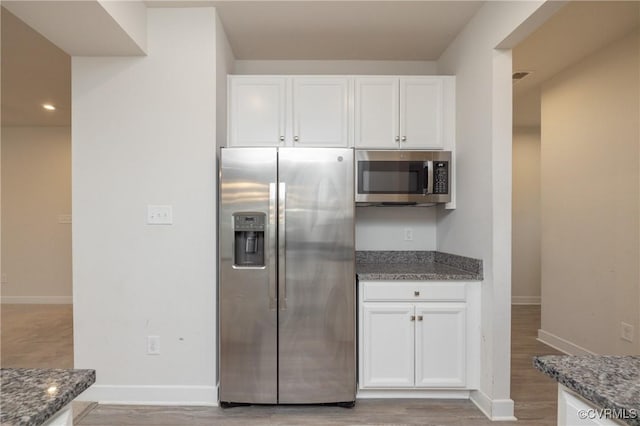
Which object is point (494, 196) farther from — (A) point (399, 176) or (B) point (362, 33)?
(B) point (362, 33)

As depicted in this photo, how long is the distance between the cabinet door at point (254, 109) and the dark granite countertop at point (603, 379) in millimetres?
2241

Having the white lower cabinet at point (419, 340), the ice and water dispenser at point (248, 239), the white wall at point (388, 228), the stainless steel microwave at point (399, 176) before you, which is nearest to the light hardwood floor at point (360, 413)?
the white lower cabinet at point (419, 340)

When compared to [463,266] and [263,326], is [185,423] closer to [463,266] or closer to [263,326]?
[263,326]

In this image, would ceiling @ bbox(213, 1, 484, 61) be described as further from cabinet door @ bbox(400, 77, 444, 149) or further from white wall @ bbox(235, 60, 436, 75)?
cabinet door @ bbox(400, 77, 444, 149)

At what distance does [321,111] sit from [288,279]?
1.28m

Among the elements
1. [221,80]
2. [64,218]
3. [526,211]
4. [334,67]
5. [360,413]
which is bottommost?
[360,413]

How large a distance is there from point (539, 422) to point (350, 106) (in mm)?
2431

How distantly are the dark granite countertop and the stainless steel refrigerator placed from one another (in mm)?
1466

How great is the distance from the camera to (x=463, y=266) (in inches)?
103

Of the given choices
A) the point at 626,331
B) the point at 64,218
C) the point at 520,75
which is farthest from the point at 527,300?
the point at 64,218

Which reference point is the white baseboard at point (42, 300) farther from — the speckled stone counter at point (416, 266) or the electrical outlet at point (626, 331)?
the electrical outlet at point (626, 331)

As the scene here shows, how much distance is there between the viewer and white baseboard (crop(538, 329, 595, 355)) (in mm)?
3191

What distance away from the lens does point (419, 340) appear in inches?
94.3

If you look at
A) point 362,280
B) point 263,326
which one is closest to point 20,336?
point 263,326
